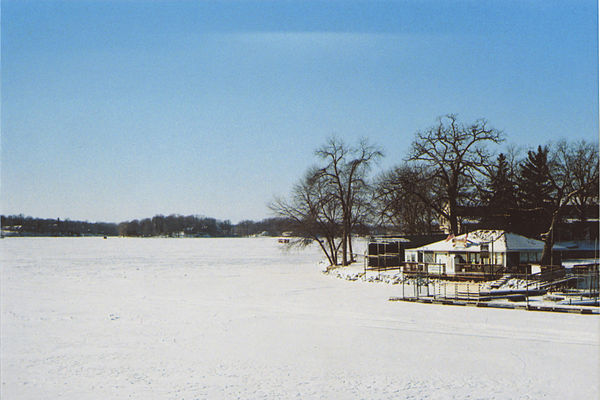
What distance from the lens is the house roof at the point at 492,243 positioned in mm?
40094

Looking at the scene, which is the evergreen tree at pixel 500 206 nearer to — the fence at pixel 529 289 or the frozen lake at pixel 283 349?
the fence at pixel 529 289

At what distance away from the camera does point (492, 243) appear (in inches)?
1567

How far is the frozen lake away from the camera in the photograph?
47.1ft

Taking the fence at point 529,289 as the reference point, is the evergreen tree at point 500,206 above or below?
above

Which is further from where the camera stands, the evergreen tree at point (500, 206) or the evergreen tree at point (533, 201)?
the evergreen tree at point (533, 201)

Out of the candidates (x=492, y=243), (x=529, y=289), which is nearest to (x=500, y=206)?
(x=492, y=243)

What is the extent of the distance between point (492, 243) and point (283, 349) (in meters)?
25.1

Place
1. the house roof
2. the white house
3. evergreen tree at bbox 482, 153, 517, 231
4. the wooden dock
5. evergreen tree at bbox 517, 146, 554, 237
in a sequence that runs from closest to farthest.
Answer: the wooden dock, the white house, the house roof, evergreen tree at bbox 482, 153, 517, 231, evergreen tree at bbox 517, 146, 554, 237

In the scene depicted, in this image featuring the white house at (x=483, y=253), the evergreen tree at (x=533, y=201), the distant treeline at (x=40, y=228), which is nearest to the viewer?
the white house at (x=483, y=253)

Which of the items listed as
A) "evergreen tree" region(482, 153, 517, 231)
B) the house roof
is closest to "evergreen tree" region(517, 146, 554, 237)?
"evergreen tree" region(482, 153, 517, 231)

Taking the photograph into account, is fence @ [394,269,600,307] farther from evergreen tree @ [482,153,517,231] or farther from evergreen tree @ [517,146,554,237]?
evergreen tree @ [517,146,554,237]

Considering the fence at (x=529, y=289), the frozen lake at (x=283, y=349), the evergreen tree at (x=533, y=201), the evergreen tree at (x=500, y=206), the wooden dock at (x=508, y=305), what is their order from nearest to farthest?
the frozen lake at (x=283, y=349) → the wooden dock at (x=508, y=305) → the fence at (x=529, y=289) → the evergreen tree at (x=500, y=206) → the evergreen tree at (x=533, y=201)

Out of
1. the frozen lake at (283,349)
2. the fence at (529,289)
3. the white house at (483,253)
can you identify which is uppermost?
the white house at (483,253)

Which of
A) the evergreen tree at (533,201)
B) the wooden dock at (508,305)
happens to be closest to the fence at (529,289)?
the wooden dock at (508,305)
